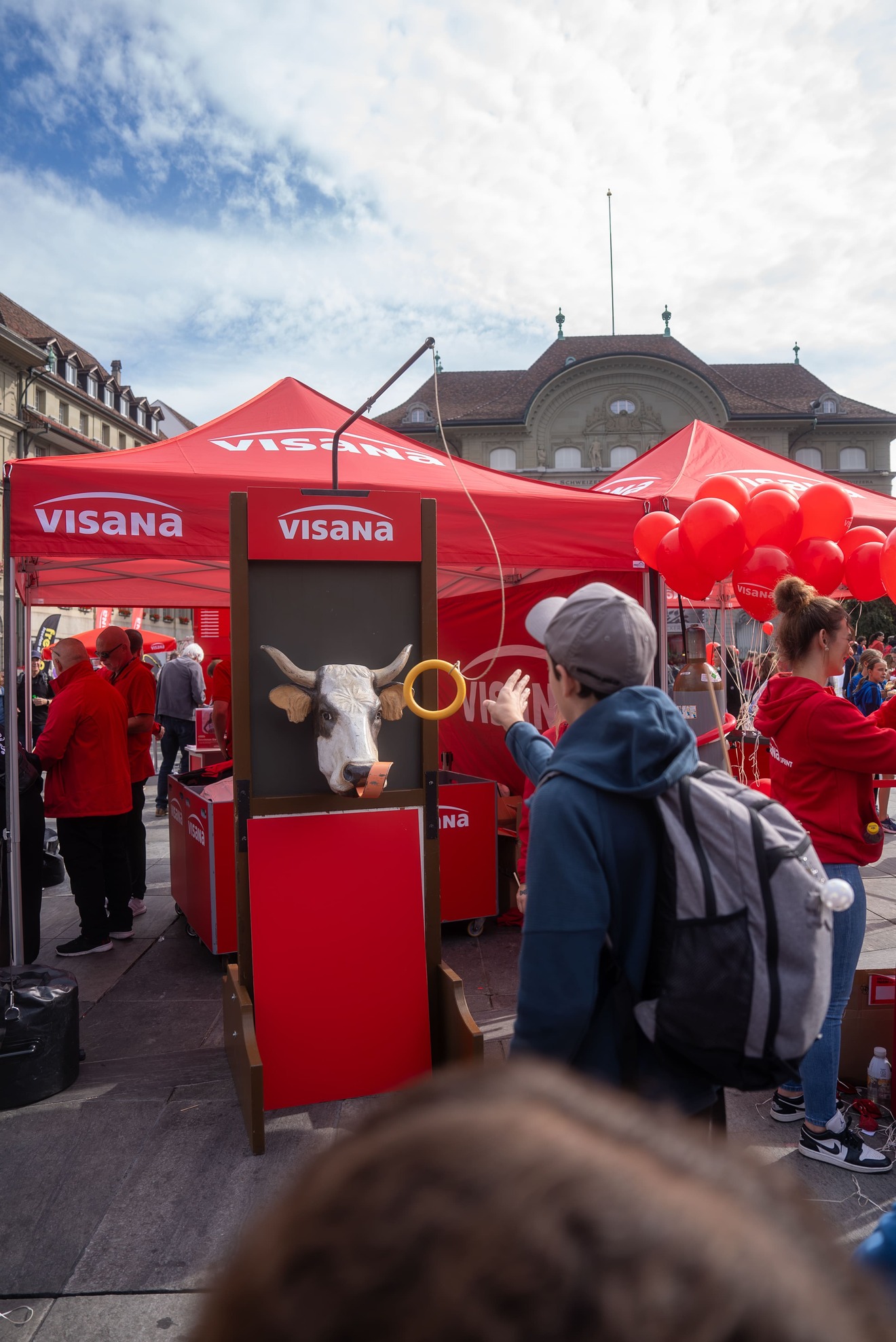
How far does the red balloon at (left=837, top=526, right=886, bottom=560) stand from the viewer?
16.6ft

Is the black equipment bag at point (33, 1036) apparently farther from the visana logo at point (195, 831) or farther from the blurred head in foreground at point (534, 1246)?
the blurred head in foreground at point (534, 1246)

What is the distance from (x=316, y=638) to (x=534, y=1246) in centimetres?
339

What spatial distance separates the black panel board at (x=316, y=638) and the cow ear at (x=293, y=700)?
42 millimetres

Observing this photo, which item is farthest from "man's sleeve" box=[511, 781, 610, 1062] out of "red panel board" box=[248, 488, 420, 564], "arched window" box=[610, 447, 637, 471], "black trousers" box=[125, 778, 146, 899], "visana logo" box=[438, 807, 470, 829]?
"arched window" box=[610, 447, 637, 471]

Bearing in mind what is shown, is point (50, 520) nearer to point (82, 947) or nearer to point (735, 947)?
point (82, 947)

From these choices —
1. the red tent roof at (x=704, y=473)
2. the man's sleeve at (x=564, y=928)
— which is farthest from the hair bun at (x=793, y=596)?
the red tent roof at (x=704, y=473)

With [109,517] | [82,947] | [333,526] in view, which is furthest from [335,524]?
[82,947]

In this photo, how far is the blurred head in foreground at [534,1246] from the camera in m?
0.36

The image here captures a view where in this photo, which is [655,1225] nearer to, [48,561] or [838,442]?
[48,561]

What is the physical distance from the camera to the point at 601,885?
1.54m

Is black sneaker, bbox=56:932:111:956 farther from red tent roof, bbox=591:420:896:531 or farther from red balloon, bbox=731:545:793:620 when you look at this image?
red balloon, bbox=731:545:793:620

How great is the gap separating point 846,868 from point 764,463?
4.86 m

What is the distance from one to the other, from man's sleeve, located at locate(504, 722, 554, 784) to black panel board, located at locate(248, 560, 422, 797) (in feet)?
4.75

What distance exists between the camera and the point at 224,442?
5457 mm
